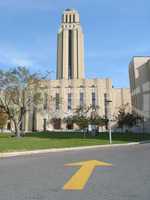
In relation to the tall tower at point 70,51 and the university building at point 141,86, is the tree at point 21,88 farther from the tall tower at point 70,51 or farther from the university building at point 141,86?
the tall tower at point 70,51

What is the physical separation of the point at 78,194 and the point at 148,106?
81765 mm

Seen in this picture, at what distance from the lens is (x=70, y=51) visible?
146 metres

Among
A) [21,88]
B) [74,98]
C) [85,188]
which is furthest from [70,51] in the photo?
[85,188]

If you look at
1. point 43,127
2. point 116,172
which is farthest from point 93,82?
point 116,172

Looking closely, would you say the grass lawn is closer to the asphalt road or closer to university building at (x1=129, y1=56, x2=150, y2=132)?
the asphalt road

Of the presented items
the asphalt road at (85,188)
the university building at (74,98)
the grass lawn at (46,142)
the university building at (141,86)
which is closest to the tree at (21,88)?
the grass lawn at (46,142)

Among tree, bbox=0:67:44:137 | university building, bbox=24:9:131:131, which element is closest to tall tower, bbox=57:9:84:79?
university building, bbox=24:9:131:131

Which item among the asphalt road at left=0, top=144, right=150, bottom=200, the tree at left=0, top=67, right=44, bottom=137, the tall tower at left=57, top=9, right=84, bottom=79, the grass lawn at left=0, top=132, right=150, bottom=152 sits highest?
the tall tower at left=57, top=9, right=84, bottom=79

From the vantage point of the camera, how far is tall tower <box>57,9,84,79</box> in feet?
472

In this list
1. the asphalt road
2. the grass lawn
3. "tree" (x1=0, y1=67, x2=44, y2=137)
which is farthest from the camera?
"tree" (x1=0, y1=67, x2=44, y2=137)

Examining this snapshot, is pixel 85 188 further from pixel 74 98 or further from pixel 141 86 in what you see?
pixel 74 98

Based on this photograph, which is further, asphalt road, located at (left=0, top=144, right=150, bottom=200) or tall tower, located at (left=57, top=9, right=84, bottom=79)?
tall tower, located at (left=57, top=9, right=84, bottom=79)

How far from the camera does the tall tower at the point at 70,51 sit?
472ft

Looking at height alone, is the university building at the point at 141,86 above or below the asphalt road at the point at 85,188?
above
